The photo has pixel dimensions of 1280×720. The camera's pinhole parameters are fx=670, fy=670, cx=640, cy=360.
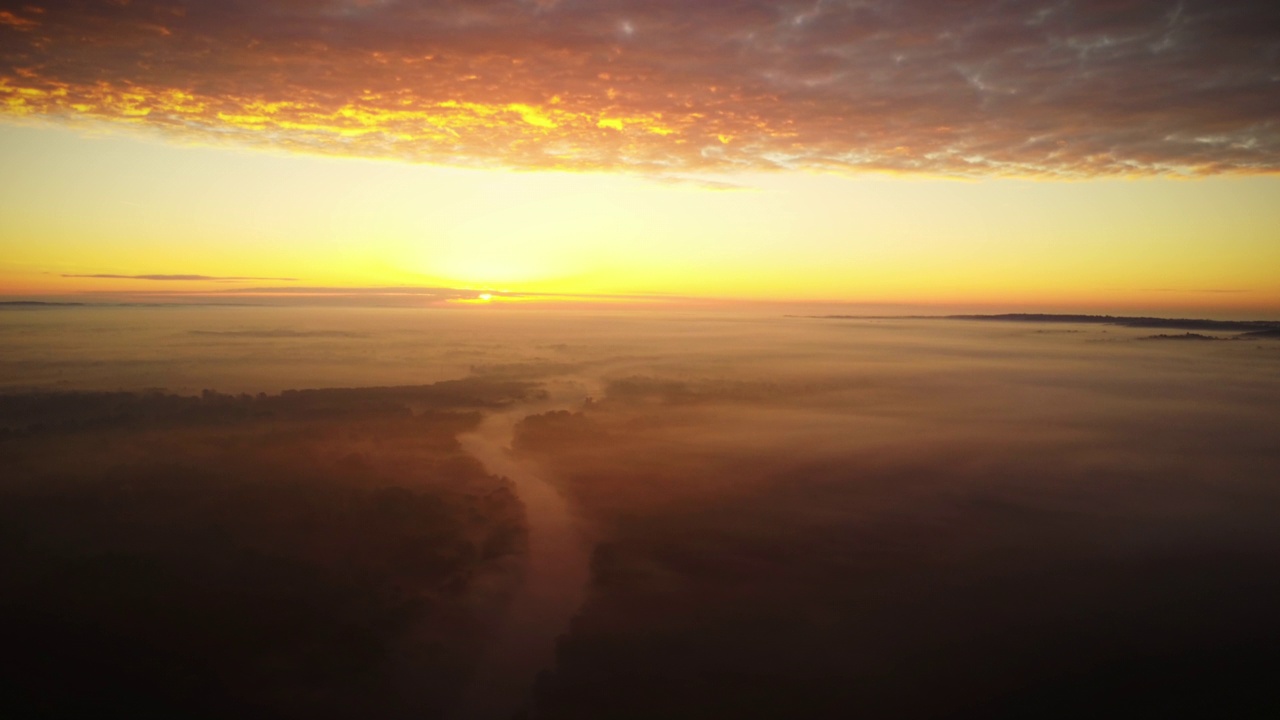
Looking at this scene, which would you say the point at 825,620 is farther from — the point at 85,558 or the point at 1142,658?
the point at 85,558

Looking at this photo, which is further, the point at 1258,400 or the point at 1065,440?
the point at 1258,400

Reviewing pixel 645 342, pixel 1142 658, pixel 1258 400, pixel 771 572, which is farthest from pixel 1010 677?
pixel 645 342

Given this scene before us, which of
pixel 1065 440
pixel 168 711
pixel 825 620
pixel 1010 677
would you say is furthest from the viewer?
pixel 1065 440

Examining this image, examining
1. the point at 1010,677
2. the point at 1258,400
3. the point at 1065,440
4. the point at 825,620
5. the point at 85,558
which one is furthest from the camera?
the point at 1258,400

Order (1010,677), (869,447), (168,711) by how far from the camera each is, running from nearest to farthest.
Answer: (168,711) < (1010,677) < (869,447)

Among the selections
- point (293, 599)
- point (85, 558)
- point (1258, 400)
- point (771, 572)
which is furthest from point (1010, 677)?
point (1258, 400)

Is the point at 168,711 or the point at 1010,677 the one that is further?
the point at 1010,677

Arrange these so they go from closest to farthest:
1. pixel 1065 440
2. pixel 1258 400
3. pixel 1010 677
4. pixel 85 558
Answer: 1. pixel 1010 677
2. pixel 85 558
3. pixel 1065 440
4. pixel 1258 400

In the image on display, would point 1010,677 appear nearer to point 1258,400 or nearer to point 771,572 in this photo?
point 771,572

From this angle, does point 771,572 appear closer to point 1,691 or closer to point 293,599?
point 293,599
